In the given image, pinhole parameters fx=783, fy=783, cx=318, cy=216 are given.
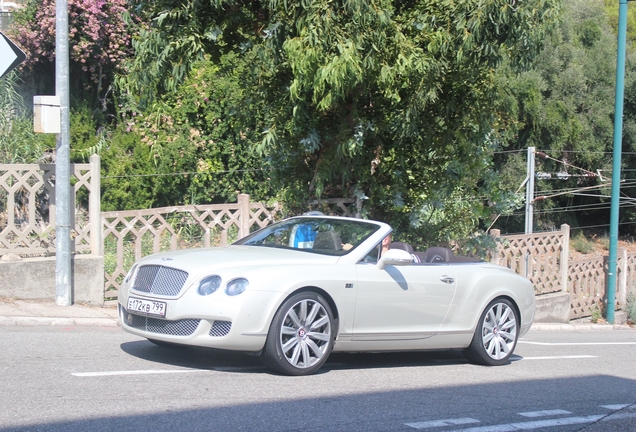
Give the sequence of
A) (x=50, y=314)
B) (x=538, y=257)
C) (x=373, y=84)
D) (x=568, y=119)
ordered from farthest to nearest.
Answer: (x=568, y=119), (x=538, y=257), (x=373, y=84), (x=50, y=314)

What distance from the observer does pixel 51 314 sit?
9891 millimetres

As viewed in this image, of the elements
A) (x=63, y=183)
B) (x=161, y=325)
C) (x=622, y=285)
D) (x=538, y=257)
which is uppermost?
(x=63, y=183)

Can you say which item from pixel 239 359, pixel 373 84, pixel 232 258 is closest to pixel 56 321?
pixel 239 359

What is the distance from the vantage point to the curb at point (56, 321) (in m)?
9.30

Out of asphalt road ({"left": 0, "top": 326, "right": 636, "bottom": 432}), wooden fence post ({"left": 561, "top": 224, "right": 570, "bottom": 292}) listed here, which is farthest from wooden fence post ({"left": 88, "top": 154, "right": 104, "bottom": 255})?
wooden fence post ({"left": 561, "top": 224, "right": 570, "bottom": 292})

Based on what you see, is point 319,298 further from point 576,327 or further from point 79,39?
point 79,39

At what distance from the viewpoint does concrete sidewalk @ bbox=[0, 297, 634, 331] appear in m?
9.44

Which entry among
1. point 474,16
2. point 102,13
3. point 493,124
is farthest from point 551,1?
Result: point 102,13

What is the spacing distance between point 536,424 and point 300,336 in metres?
2.11

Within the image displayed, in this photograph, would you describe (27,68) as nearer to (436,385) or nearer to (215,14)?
(215,14)

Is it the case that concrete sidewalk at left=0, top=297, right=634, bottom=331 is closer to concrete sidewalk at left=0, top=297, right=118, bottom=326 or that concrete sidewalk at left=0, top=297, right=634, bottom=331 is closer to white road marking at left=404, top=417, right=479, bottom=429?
concrete sidewalk at left=0, top=297, right=118, bottom=326

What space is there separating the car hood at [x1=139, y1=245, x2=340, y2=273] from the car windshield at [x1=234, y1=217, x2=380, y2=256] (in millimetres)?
300

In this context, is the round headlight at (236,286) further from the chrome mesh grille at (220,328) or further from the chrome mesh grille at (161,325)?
the chrome mesh grille at (161,325)

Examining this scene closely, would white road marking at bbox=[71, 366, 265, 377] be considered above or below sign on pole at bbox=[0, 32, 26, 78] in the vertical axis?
below
